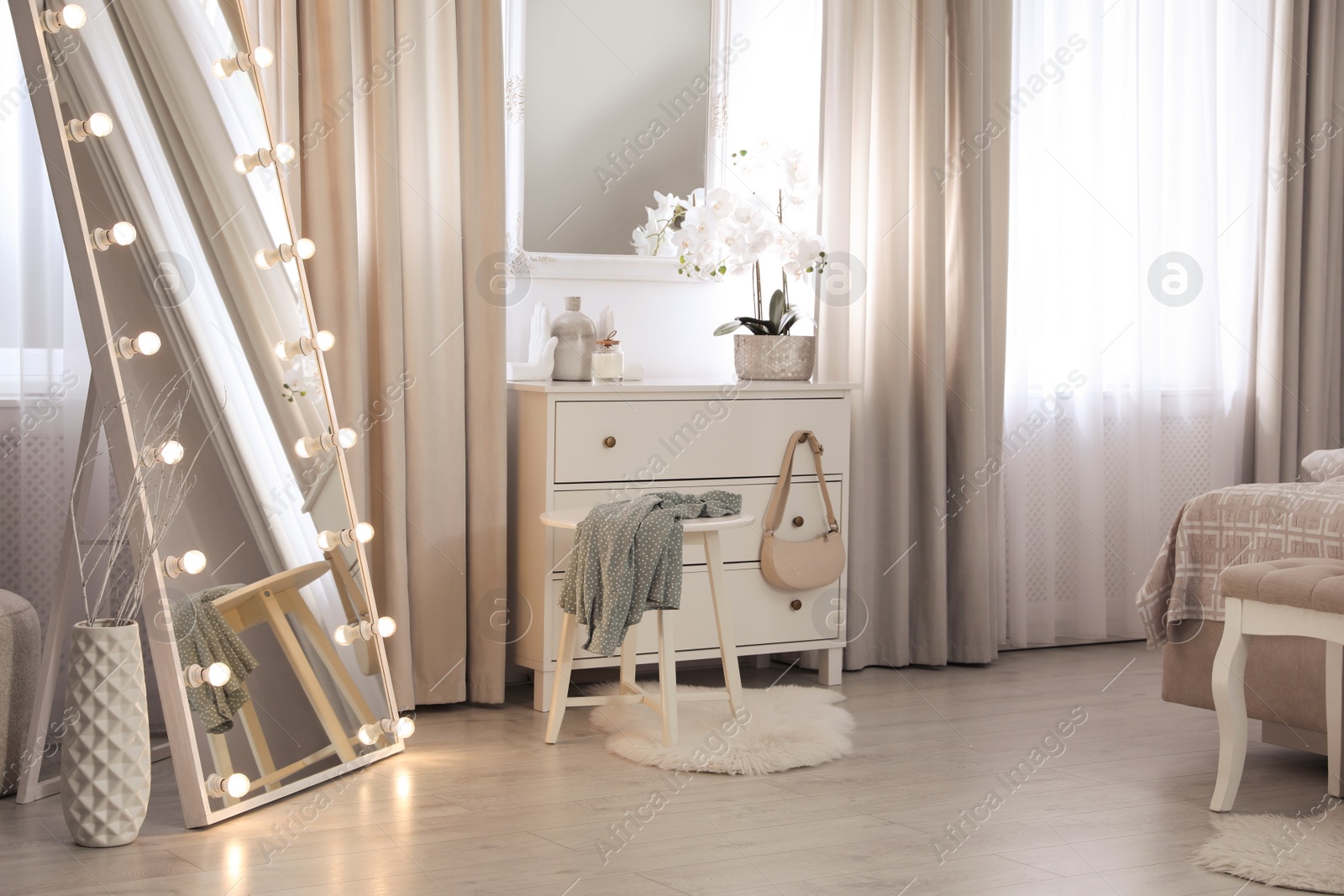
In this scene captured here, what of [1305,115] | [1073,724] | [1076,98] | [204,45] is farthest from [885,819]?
[1305,115]

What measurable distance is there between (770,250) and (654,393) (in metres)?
0.79

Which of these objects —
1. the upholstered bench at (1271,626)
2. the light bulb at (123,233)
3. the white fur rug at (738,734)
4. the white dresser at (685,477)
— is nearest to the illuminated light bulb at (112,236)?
the light bulb at (123,233)

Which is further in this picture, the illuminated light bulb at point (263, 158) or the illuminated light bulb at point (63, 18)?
the illuminated light bulb at point (263, 158)

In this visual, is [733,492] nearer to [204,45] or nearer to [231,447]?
[231,447]

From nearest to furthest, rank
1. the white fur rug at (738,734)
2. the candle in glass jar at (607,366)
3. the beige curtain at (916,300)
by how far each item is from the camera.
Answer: the white fur rug at (738,734), the candle in glass jar at (607,366), the beige curtain at (916,300)

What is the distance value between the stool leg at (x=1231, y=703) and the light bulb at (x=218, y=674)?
1.97m

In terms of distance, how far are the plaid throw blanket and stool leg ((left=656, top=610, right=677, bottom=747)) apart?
1.14 meters

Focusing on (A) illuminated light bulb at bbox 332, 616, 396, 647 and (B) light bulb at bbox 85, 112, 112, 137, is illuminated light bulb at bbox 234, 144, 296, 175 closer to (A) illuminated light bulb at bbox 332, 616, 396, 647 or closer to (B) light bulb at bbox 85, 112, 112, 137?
(B) light bulb at bbox 85, 112, 112, 137

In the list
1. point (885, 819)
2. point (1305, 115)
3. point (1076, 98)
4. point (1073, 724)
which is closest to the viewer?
point (885, 819)

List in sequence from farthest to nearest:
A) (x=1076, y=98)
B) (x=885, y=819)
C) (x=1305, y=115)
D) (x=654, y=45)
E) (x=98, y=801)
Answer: (x=1305, y=115)
(x=1076, y=98)
(x=654, y=45)
(x=885, y=819)
(x=98, y=801)

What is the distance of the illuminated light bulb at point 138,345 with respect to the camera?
2.35 meters

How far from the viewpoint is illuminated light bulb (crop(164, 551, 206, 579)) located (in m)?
2.38

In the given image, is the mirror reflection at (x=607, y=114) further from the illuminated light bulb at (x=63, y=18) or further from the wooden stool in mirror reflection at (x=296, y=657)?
the illuminated light bulb at (x=63, y=18)

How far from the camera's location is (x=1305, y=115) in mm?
4539
